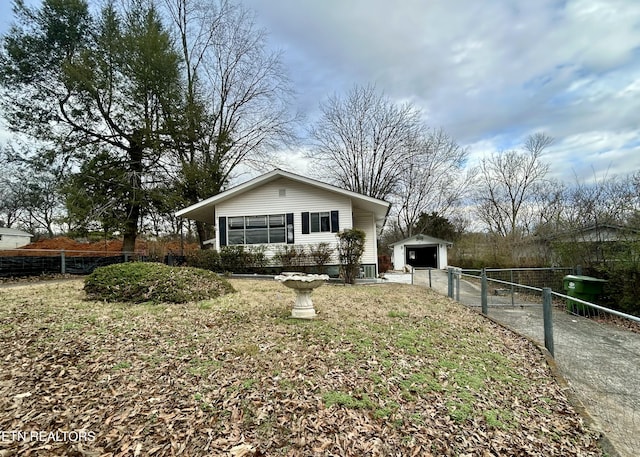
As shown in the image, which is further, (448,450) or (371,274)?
(371,274)

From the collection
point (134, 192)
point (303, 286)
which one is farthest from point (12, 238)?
point (303, 286)

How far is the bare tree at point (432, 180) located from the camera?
2820cm

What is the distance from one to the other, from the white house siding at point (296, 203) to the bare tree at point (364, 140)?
47.6 feet

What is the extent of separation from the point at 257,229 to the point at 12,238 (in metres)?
28.3

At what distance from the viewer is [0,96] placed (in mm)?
13930

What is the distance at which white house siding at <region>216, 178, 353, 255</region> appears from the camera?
1385 centimetres

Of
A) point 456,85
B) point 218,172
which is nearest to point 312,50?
point 456,85

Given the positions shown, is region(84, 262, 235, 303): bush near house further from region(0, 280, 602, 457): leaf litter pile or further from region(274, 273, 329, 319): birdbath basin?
region(274, 273, 329, 319): birdbath basin

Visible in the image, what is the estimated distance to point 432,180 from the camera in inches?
1185

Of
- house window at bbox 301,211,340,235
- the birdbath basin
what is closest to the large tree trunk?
house window at bbox 301,211,340,235

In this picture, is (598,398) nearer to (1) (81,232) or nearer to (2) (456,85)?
(2) (456,85)

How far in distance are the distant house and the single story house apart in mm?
24734

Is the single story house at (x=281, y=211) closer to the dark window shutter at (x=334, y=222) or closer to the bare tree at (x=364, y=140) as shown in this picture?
the dark window shutter at (x=334, y=222)

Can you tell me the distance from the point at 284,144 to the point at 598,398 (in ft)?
66.9
